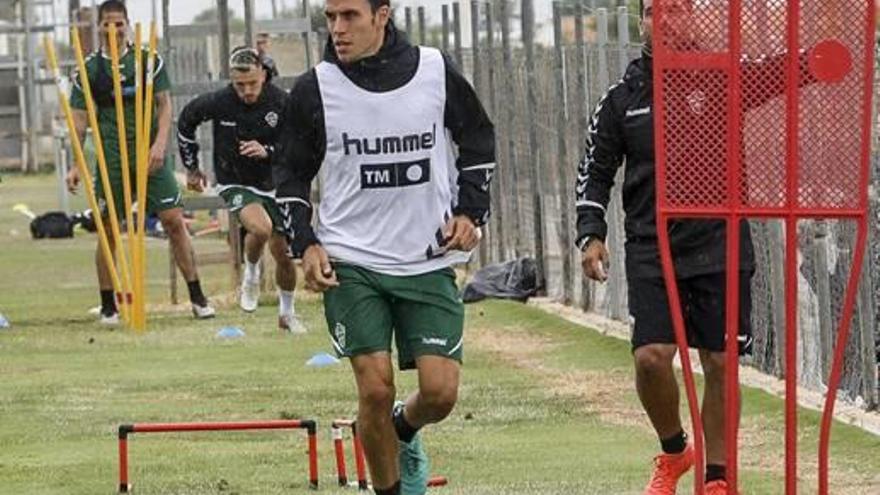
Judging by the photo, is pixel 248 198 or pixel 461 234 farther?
pixel 248 198

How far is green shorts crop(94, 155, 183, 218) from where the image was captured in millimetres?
21094

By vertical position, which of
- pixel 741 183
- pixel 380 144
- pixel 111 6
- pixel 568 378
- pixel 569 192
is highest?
pixel 111 6

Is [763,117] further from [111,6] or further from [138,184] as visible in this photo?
[111,6]

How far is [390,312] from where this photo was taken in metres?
10.3

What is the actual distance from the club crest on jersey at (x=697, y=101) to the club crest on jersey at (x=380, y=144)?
5.05ft

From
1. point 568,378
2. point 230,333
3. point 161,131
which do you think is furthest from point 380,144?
point 161,131

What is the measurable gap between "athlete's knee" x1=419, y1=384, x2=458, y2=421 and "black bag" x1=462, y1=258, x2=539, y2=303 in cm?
1235

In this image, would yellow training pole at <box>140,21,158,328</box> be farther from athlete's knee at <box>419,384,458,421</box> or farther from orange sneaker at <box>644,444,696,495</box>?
athlete's knee at <box>419,384,458,421</box>

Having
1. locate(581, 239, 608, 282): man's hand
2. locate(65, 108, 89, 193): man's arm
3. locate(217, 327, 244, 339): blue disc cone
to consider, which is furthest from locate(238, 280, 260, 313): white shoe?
locate(581, 239, 608, 282): man's hand

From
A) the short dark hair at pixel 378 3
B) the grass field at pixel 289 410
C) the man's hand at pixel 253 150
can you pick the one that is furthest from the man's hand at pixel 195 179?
the short dark hair at pixel 378 3

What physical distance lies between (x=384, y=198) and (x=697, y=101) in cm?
173

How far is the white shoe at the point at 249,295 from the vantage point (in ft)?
71.1

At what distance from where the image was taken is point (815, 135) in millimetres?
8758

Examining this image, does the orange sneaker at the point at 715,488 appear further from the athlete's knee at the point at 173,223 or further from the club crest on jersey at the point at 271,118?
the athlete's knee at the point at 173,223
